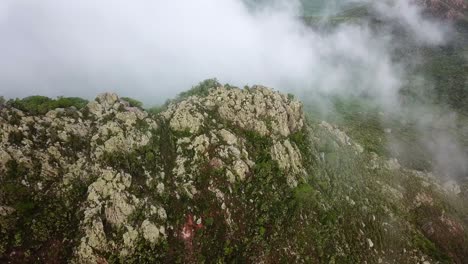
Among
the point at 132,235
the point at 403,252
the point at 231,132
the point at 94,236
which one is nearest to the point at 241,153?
the point at 231,132

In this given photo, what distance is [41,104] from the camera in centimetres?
5938

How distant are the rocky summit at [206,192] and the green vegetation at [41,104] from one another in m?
1.82

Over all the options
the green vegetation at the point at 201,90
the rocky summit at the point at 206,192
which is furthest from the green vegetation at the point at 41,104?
the green vegetation at the point at 201,90

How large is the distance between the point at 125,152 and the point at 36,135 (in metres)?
12.7

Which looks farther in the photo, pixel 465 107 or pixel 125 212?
pixel 465 107

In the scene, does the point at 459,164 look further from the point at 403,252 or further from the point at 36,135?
the point at 36,135

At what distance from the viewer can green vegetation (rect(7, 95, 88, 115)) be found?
188 feet

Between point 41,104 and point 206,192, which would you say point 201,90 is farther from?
point 41,104

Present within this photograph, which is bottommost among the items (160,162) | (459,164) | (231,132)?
(160,162)

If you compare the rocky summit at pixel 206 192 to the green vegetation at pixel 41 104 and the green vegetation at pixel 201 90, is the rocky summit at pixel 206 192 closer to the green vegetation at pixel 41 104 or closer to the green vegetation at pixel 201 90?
the green vegetation at pixel 201 90

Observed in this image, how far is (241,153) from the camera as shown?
68.5 m

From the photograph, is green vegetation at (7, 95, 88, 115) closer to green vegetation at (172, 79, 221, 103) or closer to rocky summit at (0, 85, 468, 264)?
rocky summit at (0, 85, 468, 264)

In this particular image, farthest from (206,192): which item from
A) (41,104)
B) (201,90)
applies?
(201,90)

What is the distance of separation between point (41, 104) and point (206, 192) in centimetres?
2883
